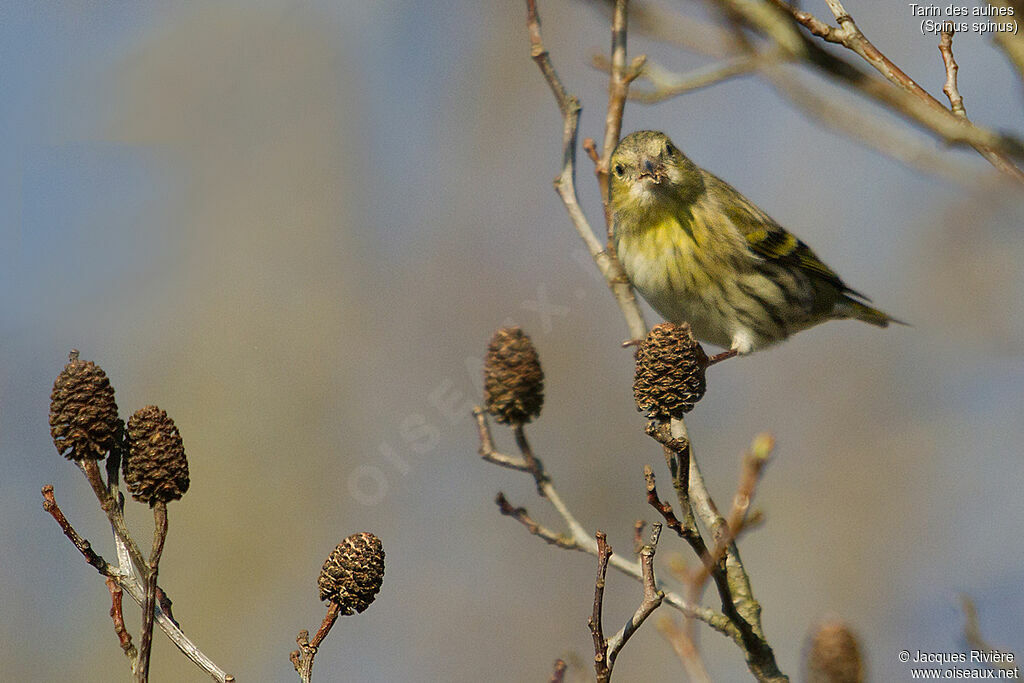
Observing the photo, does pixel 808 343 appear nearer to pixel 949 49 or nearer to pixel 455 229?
pixel 455 229

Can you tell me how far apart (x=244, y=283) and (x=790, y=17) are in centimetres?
679

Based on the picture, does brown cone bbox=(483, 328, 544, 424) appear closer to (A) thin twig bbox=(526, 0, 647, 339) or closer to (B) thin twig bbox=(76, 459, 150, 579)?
(A) thin twig bbox=(526, 0, 647, 339)

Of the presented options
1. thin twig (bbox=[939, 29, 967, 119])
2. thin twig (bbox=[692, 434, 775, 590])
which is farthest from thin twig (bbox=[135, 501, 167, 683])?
thin twig (bbox=[939, 29, 967, 119])

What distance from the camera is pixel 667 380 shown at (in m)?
2.34

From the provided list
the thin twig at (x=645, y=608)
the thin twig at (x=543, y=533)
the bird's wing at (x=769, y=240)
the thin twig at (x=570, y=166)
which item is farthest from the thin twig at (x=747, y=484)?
the bird's wing at (x=769, y=240)

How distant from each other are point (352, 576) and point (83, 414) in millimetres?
580

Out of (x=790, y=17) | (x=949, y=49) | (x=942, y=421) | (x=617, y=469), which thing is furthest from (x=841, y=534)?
(x=790, y=17)

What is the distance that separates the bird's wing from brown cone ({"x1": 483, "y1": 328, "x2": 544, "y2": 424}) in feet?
7.56

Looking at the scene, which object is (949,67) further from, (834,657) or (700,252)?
(700,252)

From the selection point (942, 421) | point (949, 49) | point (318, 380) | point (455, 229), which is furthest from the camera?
point (455, 229)

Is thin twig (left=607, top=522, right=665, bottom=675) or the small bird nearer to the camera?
thin twig (left=607, top=522, right=665, bottom=675)

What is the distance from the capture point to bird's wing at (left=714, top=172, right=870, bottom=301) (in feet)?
15.9

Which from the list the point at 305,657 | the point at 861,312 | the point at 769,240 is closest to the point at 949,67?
the point at 305,657

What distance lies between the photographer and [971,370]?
612cm
